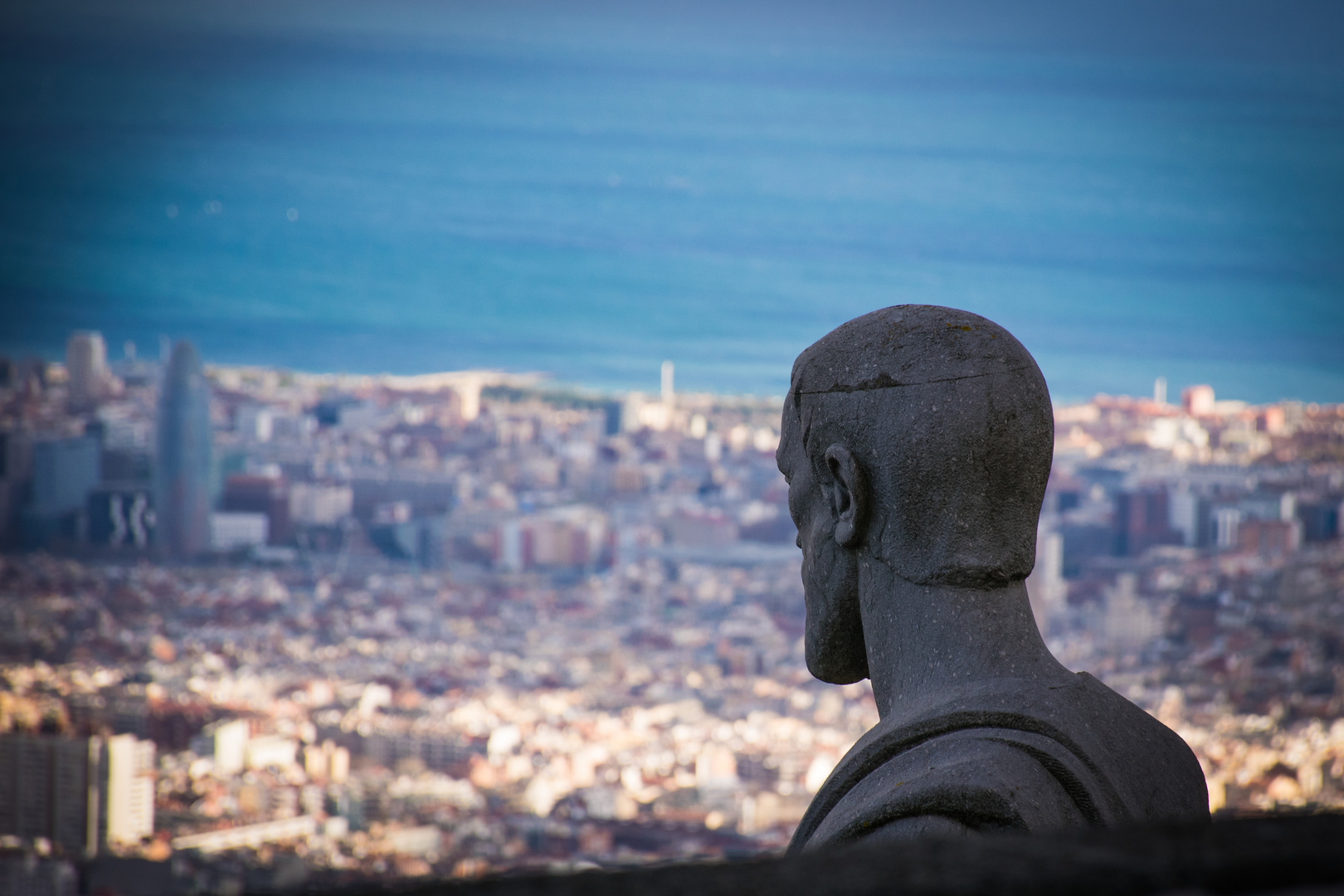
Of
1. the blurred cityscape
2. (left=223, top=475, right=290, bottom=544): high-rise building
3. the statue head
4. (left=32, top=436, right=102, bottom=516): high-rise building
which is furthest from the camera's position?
(left=32, top=436, right=102, bottom=516): high-rise building

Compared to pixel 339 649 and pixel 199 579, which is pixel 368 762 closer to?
pixel 339 649

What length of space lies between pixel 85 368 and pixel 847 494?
33.3 meters

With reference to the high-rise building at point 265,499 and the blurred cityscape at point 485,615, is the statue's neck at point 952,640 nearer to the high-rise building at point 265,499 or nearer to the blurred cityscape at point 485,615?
the blurred cityscape at point 485,615

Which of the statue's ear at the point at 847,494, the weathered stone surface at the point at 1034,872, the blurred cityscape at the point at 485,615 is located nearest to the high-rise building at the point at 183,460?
the blurred cityscape at the point at 485,615

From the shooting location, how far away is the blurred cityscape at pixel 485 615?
1997 cm

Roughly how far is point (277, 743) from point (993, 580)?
70.0 ft

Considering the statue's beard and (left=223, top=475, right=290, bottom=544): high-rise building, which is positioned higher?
(left=223, top=475, right=290, bottom=544): high-rise building

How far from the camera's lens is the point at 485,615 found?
2656cm

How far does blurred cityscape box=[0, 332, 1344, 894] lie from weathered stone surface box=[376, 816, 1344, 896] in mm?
15189

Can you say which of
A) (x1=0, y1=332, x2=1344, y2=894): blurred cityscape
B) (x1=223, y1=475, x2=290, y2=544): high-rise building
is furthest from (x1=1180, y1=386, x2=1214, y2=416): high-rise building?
(x1=223, y1=475, x2=290, y2=544): high-rise building

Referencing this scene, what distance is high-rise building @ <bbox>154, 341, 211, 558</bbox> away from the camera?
3011 centimetres

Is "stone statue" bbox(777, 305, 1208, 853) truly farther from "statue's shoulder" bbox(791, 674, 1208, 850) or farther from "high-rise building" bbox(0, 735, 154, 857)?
"high-rise building" bbox(0, 735, 154, 857)

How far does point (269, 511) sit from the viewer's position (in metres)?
29.7

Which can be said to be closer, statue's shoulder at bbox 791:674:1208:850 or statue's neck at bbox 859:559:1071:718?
statue's shoulder at bbox 791:674:1208:850
